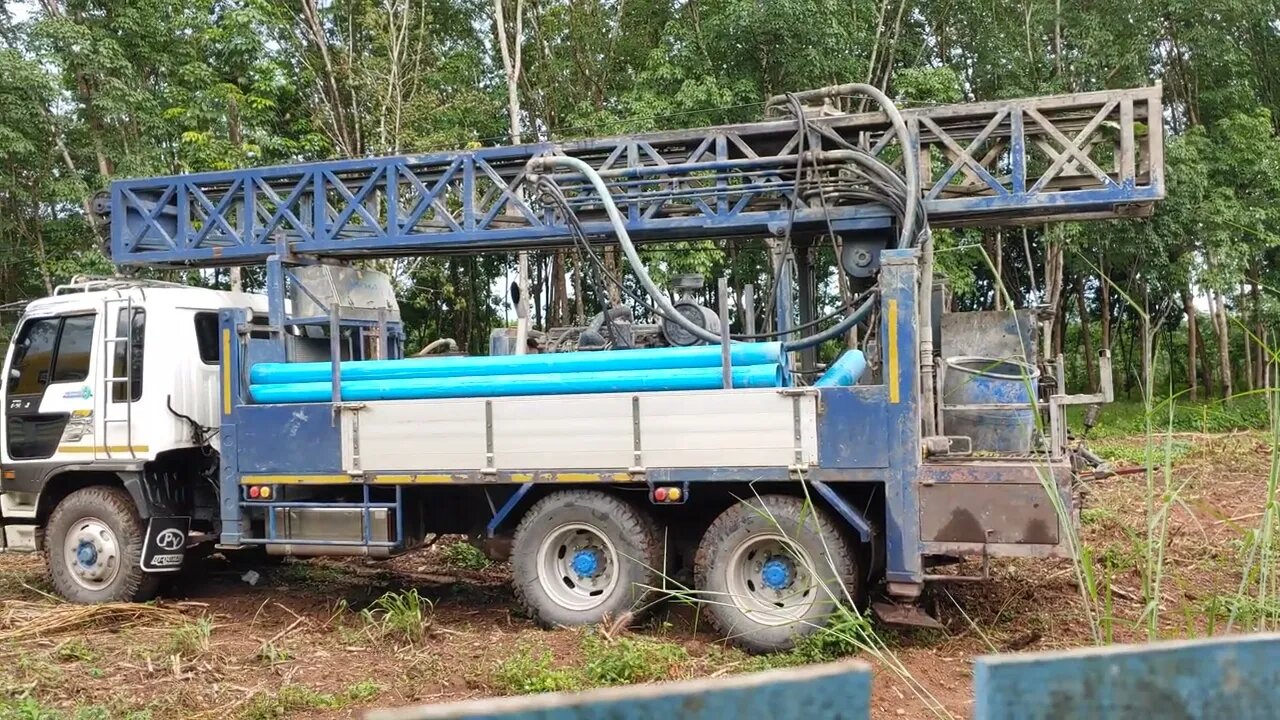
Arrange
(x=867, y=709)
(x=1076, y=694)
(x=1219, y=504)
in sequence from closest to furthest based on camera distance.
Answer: (x=867, y=709) → (x=1076, y=694) → (x=1219, y=504)

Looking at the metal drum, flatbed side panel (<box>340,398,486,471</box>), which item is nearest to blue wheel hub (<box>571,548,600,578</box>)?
flatbed side panel (<box>340,398,486,471</box>)

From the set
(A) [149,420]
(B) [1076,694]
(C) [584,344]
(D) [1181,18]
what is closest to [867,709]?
(B) [1076,694]

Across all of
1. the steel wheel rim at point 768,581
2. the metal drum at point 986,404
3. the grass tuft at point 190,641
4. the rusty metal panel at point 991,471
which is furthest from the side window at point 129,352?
the metal drum at point 986,404

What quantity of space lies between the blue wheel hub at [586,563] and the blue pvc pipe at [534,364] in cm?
122

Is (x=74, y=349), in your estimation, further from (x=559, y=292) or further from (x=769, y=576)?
(x=559, y=292)

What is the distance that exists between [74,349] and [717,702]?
8.10 meters

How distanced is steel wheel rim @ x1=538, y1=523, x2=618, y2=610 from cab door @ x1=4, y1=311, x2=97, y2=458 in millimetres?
3889

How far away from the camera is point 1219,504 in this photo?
10.9 metres

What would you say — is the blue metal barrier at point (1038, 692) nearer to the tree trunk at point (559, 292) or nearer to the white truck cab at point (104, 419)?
the white truck cab at point (104, 419)

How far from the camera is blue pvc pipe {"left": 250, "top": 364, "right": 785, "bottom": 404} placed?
6.48 meters

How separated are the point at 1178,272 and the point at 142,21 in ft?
66.7

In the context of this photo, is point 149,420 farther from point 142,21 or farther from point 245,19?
point 142,21

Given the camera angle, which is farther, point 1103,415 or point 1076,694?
point 1103,415

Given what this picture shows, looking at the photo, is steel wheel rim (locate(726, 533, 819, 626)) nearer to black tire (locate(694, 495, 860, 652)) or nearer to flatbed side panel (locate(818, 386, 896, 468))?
black tire (locate(694, 495, 860, 652))
